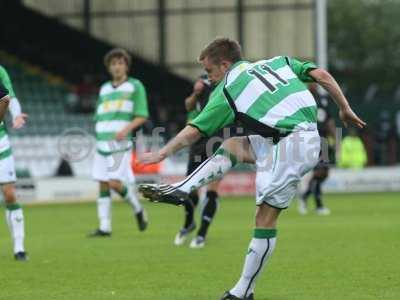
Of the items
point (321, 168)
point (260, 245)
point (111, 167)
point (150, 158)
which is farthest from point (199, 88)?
point (321, 168)

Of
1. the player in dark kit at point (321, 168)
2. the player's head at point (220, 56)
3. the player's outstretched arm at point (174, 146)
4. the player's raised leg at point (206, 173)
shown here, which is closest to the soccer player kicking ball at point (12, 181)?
the player's raised leg at point (206, 173)

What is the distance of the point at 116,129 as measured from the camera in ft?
48.3

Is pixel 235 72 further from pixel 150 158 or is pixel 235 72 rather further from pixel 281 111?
pixel 150 158

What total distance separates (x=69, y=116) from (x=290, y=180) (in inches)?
994

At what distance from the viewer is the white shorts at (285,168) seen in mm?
7879

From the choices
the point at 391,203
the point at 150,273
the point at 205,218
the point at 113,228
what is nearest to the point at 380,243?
the point at 205,218

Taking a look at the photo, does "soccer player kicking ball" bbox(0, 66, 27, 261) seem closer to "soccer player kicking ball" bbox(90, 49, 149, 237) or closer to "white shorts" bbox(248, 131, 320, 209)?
"soccer player kicking ball" bbox(90, 49, 149, 237)

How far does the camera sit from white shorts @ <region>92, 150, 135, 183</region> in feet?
48.6

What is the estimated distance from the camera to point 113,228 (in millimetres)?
16391

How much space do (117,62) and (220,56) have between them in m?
6.62

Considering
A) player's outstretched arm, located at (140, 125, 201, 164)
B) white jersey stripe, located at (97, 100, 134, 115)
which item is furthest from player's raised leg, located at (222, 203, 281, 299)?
white jersey stripe, located at (97, 100, 134, 115)

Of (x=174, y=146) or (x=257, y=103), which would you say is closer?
(x=174, y=146)

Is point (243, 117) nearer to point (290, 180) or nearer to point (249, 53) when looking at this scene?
point (290, 180)

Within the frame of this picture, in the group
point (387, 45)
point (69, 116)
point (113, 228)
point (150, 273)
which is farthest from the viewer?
point (387, 45)
